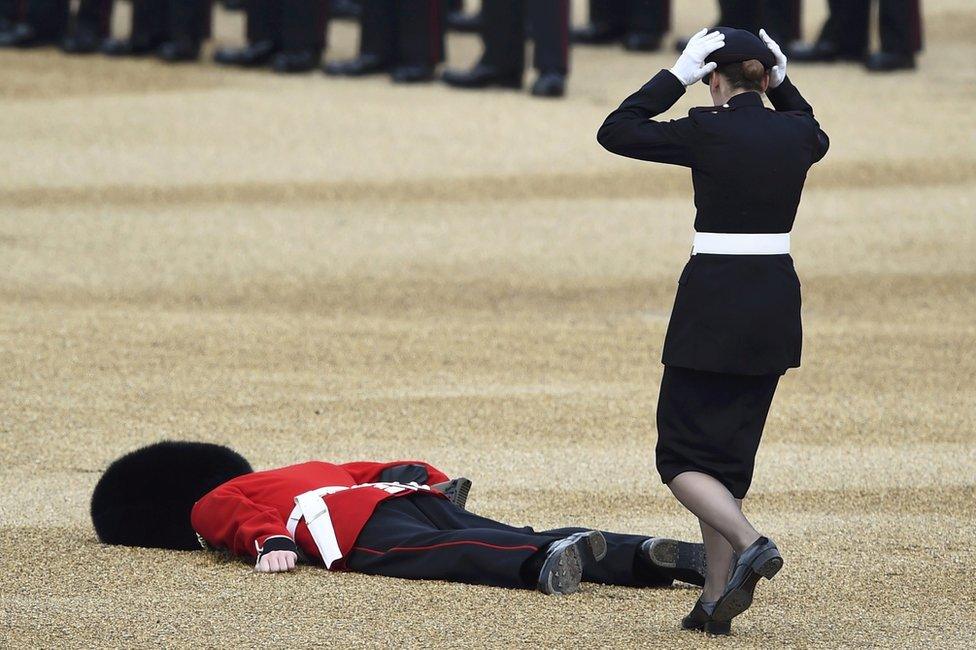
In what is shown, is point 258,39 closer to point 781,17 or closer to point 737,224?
point 781,17

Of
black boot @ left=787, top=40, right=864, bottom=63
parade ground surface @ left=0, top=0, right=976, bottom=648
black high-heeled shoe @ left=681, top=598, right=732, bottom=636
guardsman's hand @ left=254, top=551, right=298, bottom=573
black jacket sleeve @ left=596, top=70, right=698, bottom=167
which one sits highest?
black jacket sleeve @ left=596, top=70, right=698, bottom=167

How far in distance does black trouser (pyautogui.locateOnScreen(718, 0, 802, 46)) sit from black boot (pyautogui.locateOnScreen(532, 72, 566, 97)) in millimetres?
1558

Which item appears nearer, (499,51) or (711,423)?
(711,423)

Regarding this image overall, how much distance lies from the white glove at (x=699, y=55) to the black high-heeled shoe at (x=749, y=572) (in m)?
1.06

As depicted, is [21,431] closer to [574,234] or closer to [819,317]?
[819,317]

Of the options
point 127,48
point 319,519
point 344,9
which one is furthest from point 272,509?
point 344,9

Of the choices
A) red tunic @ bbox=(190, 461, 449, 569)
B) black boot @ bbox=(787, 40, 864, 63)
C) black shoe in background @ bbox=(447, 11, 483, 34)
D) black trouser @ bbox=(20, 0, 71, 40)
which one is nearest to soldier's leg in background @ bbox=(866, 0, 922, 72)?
black boot @ bbox=(787, 40, 864, 63)

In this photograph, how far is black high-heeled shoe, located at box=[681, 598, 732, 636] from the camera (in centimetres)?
379

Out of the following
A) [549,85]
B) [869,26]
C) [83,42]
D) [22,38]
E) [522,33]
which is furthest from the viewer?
[22,38]

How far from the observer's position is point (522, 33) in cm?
1452

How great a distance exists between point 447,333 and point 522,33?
6.37 meters

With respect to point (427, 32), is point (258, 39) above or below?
below

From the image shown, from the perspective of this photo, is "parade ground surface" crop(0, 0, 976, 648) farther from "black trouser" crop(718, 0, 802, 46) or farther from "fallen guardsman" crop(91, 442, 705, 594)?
"black trouser" crop(718, 0, 802, 46)

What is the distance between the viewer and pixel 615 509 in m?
5.49
